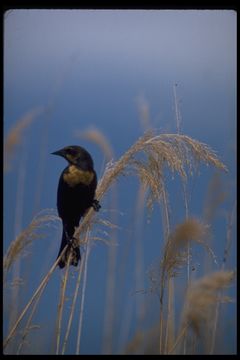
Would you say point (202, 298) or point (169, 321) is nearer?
point (202, 298)

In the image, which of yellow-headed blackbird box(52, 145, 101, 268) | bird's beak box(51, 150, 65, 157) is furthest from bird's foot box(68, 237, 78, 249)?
bird's beak box(51, 150, 65, 157)

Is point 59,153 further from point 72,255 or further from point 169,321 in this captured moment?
point 169,321

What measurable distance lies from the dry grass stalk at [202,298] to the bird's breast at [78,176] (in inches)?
21.1

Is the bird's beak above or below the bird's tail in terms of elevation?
above

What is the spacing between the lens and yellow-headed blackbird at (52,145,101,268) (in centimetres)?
168

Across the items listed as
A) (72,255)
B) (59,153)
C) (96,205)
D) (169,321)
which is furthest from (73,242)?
(169,321)

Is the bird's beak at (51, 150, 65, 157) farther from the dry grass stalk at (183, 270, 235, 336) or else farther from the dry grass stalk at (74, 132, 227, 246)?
the dry grass stalk at (183, 270, 235, 336)

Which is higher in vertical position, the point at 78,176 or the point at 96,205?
the point at 78,176

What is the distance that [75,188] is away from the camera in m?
1.72

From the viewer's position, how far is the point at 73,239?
163 cm

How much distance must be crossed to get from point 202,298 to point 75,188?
624mm

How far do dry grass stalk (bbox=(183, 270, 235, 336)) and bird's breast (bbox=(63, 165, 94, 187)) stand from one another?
0.53 meters
